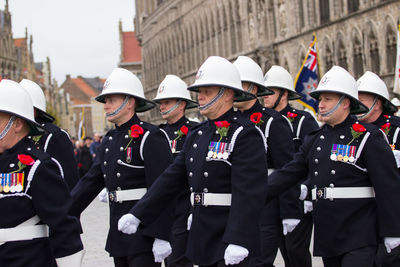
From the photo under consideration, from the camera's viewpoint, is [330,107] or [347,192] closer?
[347,192]

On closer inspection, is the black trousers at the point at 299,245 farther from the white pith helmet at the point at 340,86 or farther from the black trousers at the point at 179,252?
the white pith helmet at the point at 340,86

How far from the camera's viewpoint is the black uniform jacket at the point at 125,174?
6.82 meters

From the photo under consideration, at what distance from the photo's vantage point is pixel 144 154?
23.2 feet

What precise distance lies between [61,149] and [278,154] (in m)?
2.41

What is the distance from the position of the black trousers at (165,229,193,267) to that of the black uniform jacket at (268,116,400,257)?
76.3 inches

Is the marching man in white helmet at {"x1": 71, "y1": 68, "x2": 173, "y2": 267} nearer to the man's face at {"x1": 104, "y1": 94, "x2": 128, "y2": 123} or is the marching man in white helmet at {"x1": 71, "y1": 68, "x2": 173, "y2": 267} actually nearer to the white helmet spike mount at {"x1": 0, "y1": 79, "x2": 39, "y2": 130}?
the man's face at {"x1": 104, "y1": 94, "x2": 128, "y2": 123}

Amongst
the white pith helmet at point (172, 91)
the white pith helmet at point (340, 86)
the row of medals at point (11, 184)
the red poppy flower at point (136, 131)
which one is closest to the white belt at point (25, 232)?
the row of medals at point (11, 184)

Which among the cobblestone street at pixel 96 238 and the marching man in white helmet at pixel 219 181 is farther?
the cobblestone street at pixel 96 238

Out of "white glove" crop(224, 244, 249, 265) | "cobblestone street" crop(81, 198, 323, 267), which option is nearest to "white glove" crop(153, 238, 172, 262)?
"white glove" crop(224, 244, 249, 265)

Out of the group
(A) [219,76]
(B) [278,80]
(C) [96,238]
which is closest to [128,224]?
(A) [219,76]

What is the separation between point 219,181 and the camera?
598cm

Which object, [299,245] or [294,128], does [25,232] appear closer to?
[299,245]

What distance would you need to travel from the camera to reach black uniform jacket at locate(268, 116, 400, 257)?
6.40 m

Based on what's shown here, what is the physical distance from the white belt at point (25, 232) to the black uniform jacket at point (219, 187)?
1042mm
